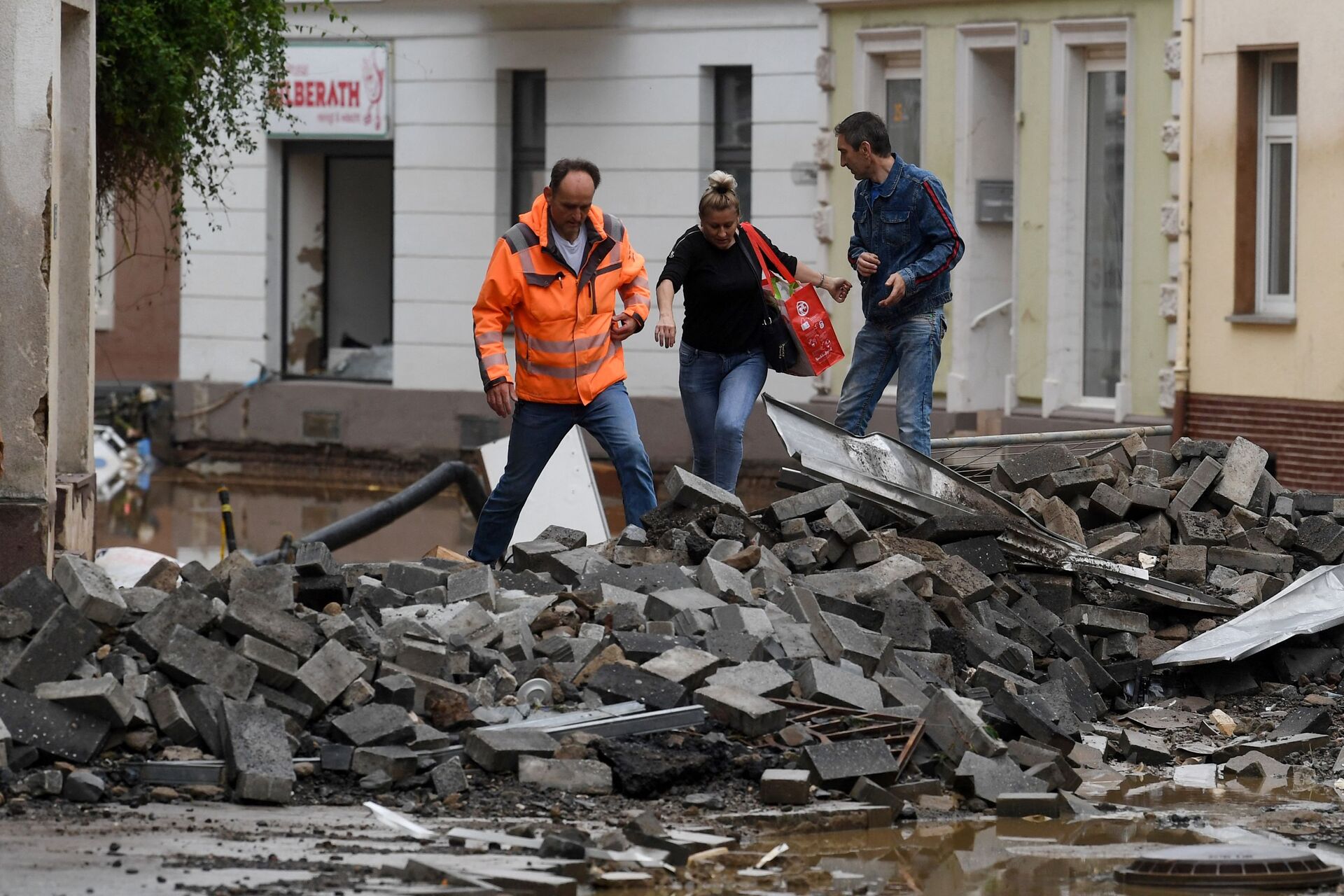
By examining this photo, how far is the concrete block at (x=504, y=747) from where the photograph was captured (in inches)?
263

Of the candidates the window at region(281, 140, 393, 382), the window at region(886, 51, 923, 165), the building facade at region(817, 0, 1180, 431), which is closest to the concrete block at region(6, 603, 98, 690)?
the building facade at region(817, 0, 1180, 431)

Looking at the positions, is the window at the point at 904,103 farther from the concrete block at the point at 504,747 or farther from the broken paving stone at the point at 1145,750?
the concrete block at the point at 504,747

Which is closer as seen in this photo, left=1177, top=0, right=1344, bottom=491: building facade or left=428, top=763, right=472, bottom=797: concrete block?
left=428, top=763, right=472, bottom=797: concrete block

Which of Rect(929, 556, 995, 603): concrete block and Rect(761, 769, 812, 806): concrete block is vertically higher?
Rect(929, 556, 995, 603): concrete block

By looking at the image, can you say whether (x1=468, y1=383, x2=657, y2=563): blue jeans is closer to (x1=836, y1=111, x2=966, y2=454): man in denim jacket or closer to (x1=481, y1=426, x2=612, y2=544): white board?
(x1=836, y1=111, x2=966, y2=454): man in denim jacket

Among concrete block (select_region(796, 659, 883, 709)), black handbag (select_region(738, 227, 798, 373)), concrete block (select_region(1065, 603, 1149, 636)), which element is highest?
black handbag (select_region(738, 227, 798, 373))

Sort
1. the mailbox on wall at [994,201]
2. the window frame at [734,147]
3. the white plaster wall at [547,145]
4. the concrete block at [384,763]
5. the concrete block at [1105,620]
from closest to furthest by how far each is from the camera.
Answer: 1. the concrete block at [384,763]
2. the concrete block at [1105,620]
3. the mailbox on wall at [994,201]
4. the white plaster wall at [547,145]
5. the window frame at [734,147]

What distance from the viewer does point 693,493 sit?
9078 mm

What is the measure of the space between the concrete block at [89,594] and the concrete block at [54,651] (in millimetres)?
161

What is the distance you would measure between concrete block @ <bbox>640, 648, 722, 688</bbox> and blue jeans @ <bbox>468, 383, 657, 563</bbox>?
2.01 meters

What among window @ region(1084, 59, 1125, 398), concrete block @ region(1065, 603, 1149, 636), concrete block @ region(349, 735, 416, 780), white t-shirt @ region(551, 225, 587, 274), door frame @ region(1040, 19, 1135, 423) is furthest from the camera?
window @ region(1084, 59, 1125, 398)

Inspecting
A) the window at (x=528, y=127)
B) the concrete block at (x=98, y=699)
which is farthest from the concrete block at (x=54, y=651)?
the window at (x=528, y=127)

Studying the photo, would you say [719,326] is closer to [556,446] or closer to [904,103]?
[556,446]

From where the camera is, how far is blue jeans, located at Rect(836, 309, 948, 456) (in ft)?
32.4
